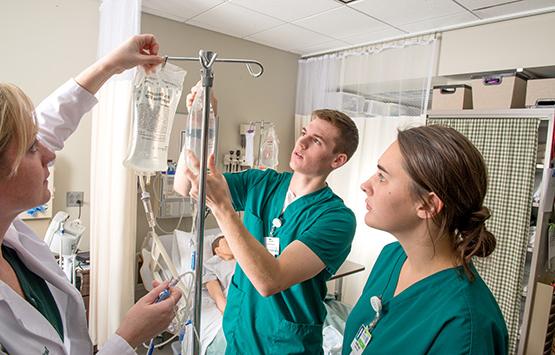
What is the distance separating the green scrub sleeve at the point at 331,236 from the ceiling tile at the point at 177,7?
6.81ft

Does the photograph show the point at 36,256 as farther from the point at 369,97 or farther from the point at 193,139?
the point at 369,97

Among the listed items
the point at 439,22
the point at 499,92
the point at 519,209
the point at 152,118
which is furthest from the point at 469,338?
the point at 439,22

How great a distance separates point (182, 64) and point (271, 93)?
1.06m

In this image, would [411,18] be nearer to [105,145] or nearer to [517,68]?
[517,68]

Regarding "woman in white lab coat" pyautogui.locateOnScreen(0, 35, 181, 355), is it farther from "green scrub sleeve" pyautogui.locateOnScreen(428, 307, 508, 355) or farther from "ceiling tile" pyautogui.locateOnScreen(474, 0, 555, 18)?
"ceiling tile" pyautogui.locateOnScreen(474, 0, 555, 18)

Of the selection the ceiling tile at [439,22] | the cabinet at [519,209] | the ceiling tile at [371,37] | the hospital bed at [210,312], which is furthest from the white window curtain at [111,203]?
the cabinet at [519,209]

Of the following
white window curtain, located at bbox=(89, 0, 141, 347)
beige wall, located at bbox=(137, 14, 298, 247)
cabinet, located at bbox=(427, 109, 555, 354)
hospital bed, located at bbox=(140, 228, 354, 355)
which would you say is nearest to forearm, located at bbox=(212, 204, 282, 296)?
hospital bed, located at bbox=(140, 228, 354, 355)

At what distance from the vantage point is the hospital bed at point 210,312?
210cm

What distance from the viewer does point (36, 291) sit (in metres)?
0.86

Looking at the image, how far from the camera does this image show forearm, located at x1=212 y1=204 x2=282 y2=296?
36.8 inches

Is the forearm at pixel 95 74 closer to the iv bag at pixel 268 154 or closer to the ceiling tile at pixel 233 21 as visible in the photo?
the ceiling tile at pixel 233 21

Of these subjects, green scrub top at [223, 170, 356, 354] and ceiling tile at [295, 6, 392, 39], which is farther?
ceiling tile at [295, 6, 392, 39]

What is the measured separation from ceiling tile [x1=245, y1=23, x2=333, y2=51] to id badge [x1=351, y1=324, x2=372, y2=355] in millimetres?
2679

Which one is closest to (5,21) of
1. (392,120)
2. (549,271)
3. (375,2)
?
(375,2)
